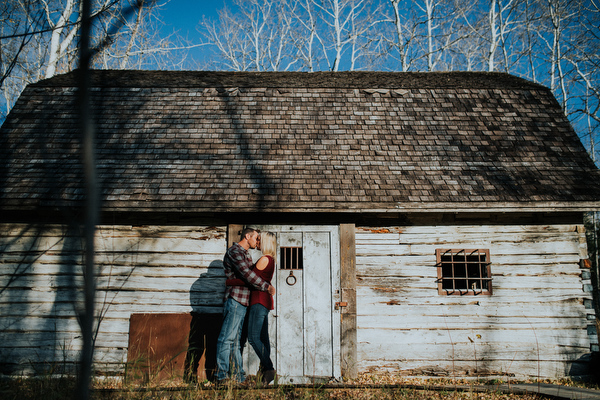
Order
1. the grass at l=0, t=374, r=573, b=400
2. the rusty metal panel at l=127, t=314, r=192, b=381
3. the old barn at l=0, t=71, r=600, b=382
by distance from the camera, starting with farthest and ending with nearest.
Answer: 1. the old barn at l=0, t=71, r=600, b=382
2. the rusty metal panel at l=127, t=314, r=192, b=381
3. the grass at l=0, t=374, r=573, b=400

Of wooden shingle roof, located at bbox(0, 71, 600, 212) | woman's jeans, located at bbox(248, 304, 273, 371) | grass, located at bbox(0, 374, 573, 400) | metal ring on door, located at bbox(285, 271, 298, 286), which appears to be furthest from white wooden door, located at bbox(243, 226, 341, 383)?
grass, located at bbox(0, 374, 573, 400)

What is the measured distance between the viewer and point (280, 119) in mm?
7523

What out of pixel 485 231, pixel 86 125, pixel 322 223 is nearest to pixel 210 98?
pixel 322 223

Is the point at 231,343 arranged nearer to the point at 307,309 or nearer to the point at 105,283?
the point at 307,309

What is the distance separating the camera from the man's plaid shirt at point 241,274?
5008 mm

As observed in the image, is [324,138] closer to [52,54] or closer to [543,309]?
[543,309]

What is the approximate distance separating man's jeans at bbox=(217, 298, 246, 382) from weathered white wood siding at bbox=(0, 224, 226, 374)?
1.08 metres

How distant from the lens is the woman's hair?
6.11 meters

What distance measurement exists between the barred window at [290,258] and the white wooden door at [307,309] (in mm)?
23

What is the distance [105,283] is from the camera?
20.0 feet

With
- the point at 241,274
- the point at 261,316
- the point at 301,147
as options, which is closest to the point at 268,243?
the point at 241,274

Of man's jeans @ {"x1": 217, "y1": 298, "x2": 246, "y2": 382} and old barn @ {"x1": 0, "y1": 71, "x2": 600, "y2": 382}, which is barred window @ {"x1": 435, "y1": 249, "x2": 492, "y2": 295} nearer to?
old barn @ {"x1": 0, "y1": 71, "x2": 600, "y2": 382}

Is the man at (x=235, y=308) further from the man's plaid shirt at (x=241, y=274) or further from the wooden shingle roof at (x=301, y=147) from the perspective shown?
the wooden shingle roof at (x=301, y=147)

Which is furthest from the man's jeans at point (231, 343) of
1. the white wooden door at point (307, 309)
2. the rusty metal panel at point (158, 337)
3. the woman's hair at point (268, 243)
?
the woman's hair at point (268, 243)
